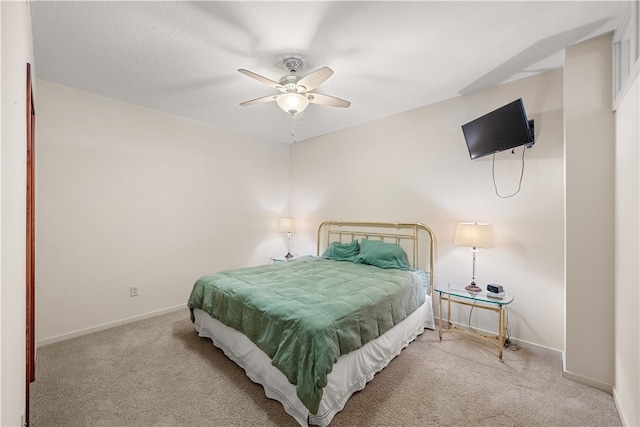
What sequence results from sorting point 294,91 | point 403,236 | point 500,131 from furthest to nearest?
point 403,236 → point 500,131 → point 294,91

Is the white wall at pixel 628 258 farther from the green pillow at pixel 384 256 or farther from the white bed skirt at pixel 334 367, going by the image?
the green pillow at pixel 384 256

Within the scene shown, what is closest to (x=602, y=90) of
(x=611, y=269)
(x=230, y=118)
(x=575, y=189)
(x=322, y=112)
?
(x=575, y=189)

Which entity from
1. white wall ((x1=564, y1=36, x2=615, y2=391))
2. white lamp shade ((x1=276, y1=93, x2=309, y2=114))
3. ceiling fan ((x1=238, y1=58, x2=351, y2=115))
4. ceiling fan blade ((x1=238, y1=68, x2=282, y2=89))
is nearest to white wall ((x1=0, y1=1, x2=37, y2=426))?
ceiling fan blade ((x1=238, y1=68, x2=282, y2=89))

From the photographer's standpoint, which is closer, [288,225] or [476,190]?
[476,190]

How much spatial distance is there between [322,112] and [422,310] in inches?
111

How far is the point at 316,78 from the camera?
210 cm

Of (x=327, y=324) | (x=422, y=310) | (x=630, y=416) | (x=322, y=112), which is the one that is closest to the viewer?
(x=630, y=416)

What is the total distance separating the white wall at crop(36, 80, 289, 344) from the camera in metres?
2.87

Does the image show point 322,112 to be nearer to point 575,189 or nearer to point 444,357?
point 575,189

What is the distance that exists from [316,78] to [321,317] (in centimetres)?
180

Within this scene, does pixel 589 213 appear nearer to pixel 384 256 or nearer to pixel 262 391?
pixel 384 256

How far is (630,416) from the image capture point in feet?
5.48

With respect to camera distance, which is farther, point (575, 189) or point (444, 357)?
point (444, 357)

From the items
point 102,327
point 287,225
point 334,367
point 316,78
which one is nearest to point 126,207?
point 102,327
